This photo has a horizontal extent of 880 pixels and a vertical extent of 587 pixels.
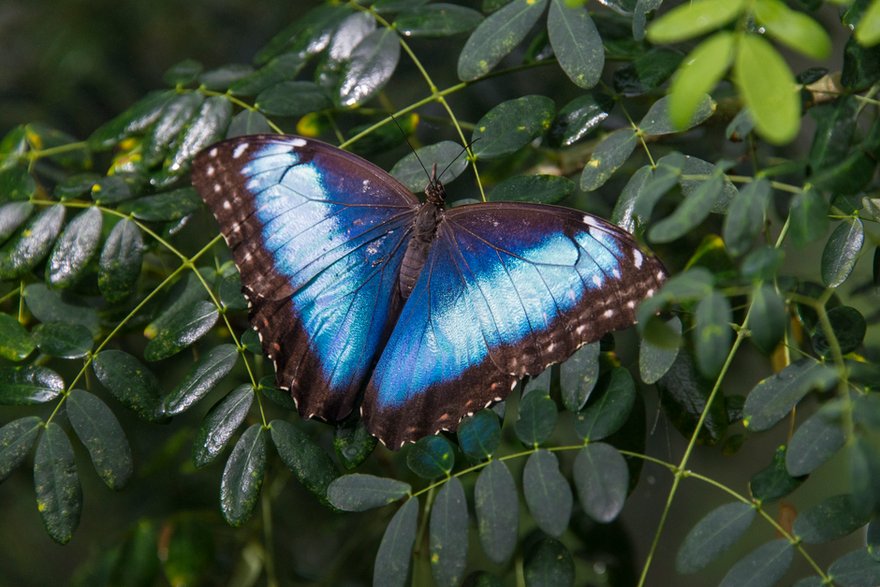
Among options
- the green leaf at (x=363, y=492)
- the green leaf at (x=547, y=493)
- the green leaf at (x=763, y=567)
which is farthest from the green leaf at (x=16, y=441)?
the green leaf at (x=763, y=567)

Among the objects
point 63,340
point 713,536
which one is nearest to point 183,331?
point 63,340

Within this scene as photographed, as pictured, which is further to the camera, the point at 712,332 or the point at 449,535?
the point at 449,535

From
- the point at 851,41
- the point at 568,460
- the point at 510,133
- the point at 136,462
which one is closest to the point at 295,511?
the point at 136,462

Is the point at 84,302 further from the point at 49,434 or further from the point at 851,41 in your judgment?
the point at 851,41

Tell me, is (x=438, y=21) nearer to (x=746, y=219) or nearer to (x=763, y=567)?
(x=746, y=219)

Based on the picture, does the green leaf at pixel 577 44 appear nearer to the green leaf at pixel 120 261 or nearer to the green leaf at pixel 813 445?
the green leaf at pixel 813 445
